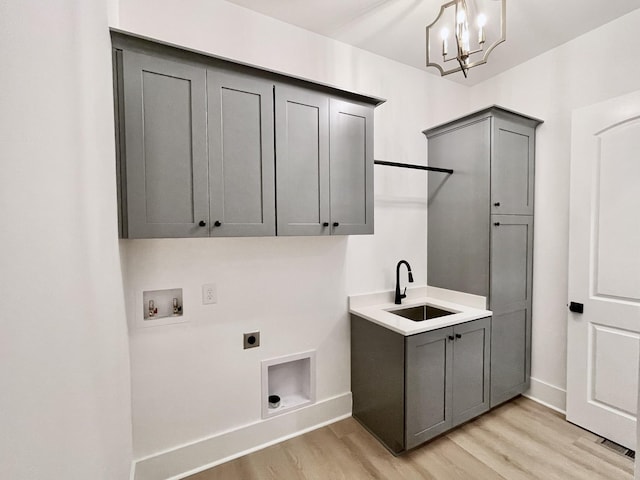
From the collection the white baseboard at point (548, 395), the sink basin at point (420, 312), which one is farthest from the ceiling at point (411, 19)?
the white baseboard at point (548, 395)

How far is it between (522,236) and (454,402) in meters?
1.47

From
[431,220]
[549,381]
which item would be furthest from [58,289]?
[549,381]

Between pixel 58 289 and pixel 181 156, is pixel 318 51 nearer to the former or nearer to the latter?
pixel 181 156

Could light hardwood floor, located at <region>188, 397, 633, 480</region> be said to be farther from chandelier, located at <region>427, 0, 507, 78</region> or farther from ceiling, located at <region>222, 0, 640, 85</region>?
ceiling, located at <region>222, 0, 640, 85</region>

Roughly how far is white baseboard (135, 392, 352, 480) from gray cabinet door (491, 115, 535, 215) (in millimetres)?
2015

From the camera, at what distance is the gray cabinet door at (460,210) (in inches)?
93.4

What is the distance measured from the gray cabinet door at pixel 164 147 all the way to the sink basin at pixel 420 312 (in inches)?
70.9

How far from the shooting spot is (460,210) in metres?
2.55

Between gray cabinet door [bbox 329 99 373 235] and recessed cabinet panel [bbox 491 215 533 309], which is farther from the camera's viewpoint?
recessed cabinet panel [bbox 491 215 533 309]

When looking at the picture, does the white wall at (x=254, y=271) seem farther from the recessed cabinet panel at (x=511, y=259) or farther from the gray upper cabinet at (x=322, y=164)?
the recessed cabinet panel at (x=511, y=259)

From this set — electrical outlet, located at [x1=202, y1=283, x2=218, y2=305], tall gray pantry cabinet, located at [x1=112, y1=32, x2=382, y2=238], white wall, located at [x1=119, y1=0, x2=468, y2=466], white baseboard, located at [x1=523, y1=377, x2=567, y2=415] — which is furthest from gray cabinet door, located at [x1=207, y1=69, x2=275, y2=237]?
white baseboard, located at [x1=523, y1=377, x2=567, y2=415]

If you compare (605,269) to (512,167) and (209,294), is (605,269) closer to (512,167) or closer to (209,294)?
(512,167)

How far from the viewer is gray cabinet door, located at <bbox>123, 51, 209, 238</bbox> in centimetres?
140

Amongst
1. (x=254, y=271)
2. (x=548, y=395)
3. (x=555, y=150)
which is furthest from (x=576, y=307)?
(x=254, y=271)
